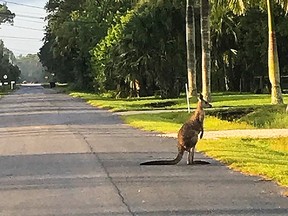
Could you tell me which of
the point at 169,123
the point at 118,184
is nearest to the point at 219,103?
the point at 169,123

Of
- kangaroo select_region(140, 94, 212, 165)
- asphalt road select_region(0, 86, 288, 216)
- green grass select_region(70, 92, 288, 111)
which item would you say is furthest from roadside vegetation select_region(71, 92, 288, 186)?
green grass select_region(70, 92, 288, 111)

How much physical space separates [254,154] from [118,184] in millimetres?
5630

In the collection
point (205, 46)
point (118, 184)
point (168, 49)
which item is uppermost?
point (168, 49)

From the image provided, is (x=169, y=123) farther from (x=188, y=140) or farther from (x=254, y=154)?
(x=188, y=140)

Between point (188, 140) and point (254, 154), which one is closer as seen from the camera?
point (188, 140)

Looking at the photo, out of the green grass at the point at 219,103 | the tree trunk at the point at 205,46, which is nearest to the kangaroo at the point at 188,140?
the green grass at the point at 219,103

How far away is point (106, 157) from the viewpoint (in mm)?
17156

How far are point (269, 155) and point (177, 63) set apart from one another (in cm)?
3946

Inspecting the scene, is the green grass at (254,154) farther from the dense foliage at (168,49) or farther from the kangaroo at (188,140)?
the dense foliage at (168,49)

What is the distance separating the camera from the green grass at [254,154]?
1386 cm

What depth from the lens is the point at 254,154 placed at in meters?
17.5

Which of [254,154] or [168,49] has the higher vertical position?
[168,49]

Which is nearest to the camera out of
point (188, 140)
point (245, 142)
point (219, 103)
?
point (188, 140)

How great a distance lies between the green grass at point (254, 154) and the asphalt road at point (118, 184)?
360mm
